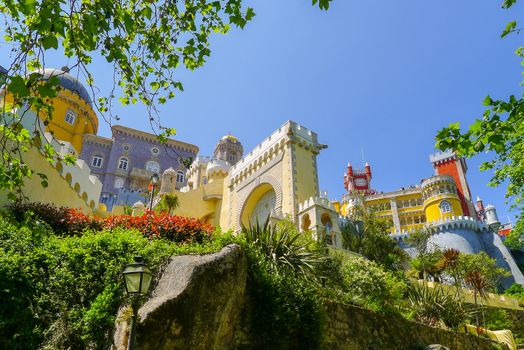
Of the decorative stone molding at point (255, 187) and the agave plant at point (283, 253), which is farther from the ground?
the decorative stone molding at point (255, 187)

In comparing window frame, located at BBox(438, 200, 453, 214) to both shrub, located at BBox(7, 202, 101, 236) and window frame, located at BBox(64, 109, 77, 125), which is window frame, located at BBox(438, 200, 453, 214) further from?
window frame, located at BBox(64, 109, 77, 125)

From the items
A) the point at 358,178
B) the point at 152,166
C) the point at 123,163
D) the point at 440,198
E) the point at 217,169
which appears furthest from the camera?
the point at 358,178

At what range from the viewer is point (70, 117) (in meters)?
45.8

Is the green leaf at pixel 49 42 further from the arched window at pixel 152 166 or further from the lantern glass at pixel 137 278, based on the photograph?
the arched window at pixel 152 166

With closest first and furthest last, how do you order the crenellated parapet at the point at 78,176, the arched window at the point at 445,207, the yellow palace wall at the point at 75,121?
the crenellated parapet at the point at 78,176
the yellow palace wall at the point at 75,121
the arched window at the point at 445,207

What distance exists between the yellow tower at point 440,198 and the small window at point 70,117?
45.3 meters

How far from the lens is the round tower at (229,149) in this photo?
183ft

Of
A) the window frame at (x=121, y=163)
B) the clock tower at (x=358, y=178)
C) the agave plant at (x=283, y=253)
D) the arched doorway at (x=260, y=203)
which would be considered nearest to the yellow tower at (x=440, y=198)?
the clock tower at (x=358, y=178)

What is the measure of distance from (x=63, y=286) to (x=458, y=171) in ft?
201

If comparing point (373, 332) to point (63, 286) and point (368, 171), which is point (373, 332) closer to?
point (63, 286)

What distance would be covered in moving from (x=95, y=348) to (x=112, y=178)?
44415 mm

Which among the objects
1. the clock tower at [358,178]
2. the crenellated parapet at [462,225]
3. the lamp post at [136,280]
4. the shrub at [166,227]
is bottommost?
the lamp post at [136,280]

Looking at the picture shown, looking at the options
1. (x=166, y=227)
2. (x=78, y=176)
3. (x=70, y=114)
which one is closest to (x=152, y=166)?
(x=70, y=114)

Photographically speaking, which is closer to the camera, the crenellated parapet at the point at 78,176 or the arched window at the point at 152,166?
the crenellated parapet at the point at 78,176
